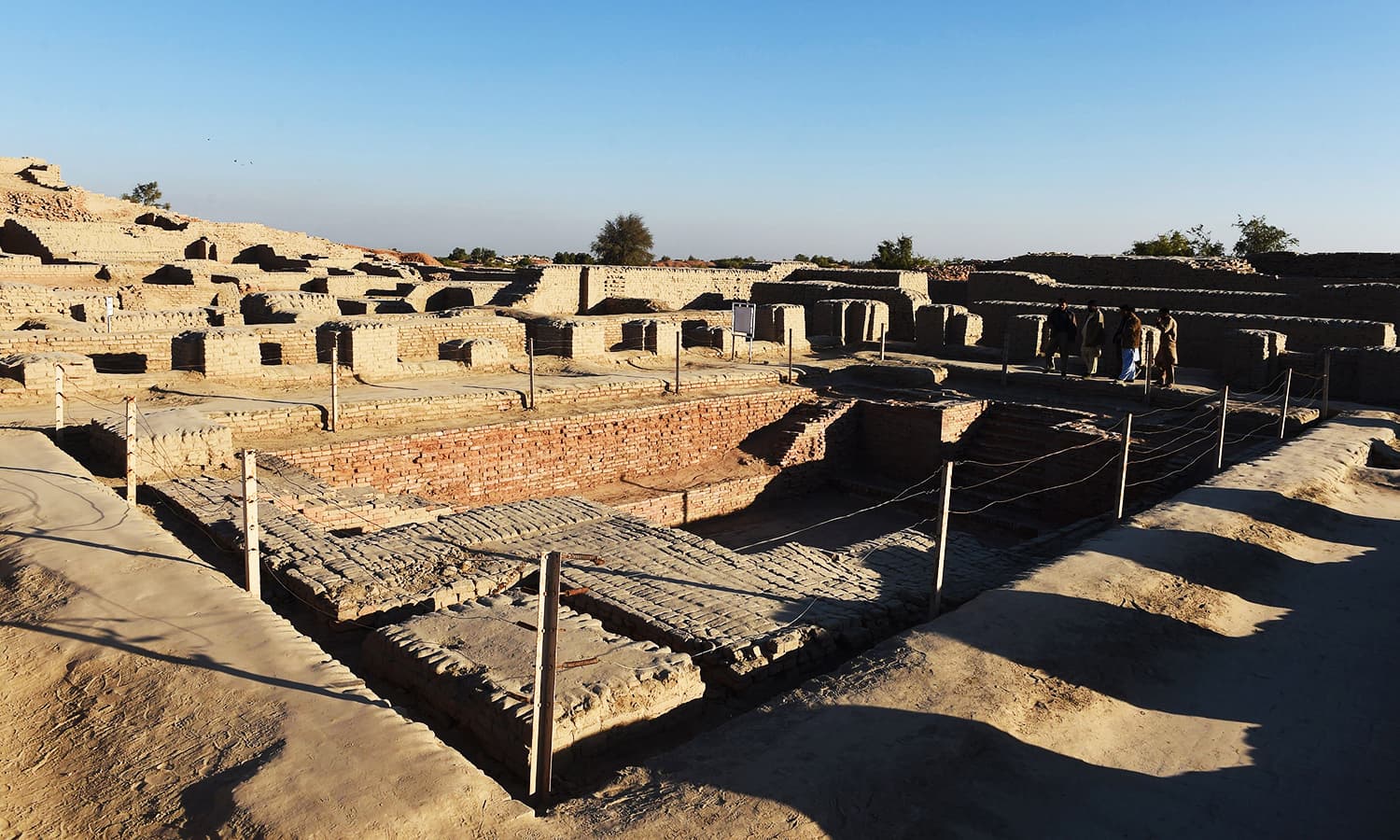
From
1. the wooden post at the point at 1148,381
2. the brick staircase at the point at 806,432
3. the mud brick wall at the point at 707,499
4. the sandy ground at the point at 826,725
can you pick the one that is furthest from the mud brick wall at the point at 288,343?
the wooden post at the point at 1148,381

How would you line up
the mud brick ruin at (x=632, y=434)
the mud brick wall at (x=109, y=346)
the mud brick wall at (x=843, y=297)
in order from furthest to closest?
the mud brick wall at (x=843, y=297) < the mud brick wall at (x=109, y=346) < the mud brick ruin at (x=632, y=434)

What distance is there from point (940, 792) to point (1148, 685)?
191 centimetres

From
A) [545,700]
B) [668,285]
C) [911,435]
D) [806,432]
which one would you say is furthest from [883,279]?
[545,700]

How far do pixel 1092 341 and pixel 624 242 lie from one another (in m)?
33.0

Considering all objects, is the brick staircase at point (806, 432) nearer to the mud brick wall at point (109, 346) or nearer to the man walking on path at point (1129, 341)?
the man walking on path at point (1129, 341)

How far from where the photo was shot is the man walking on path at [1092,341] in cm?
1472

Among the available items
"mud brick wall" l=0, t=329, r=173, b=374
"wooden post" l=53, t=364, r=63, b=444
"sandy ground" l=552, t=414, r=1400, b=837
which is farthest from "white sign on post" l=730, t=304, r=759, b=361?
"sandy ground" l=552, t=414, r=1400, b=837

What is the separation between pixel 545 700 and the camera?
3.91 m

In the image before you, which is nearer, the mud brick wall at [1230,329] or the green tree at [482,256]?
the mud brick wall at [1230,329]

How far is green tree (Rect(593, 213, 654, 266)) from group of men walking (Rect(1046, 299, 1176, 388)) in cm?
3142

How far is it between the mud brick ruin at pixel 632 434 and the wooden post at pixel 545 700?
243mm

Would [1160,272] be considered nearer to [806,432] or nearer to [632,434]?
[806,432]

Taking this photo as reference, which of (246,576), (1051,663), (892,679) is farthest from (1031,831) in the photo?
(246,576)

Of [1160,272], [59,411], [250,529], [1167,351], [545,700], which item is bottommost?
[545,700]
